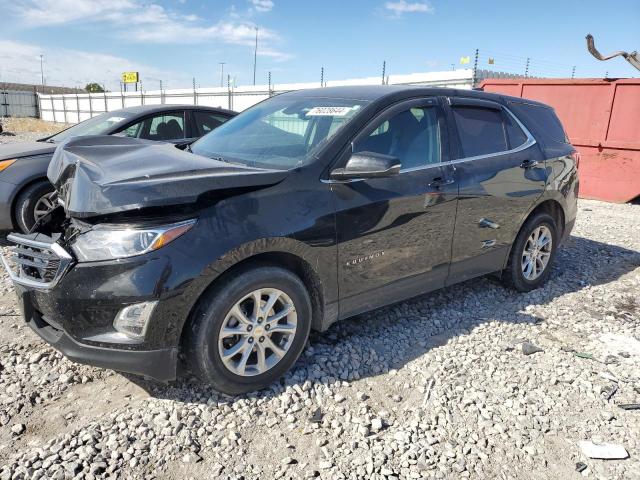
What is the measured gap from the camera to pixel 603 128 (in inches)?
392

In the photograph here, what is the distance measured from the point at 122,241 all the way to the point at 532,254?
151 inches

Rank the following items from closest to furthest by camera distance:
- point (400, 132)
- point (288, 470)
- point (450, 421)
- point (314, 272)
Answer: point (288, 470)
point (450, 421)
point (314, 272)
point (400, 132)

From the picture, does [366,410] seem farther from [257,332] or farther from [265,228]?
[265,228]

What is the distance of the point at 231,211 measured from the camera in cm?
271

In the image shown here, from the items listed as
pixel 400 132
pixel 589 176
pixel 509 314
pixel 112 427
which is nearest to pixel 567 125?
pixel 589 176

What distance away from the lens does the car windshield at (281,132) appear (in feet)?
10.8

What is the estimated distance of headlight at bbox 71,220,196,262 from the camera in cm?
249

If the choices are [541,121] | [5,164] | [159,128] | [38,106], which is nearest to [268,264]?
[541,121]

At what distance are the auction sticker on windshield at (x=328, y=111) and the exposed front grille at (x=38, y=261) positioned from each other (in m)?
1.94

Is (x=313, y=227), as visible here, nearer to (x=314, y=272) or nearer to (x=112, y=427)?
(x=314, y=272)

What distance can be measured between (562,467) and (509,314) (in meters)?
1.92

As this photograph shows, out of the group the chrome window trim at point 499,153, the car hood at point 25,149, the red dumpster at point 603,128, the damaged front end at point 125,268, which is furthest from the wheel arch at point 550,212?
the red dumpster at point 603,128

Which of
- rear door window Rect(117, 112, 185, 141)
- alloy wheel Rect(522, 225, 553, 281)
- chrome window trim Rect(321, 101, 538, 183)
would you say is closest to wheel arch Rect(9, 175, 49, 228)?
rear door window Rect(117, 112, 185, 141)

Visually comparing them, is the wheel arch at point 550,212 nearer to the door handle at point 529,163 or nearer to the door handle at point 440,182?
the door handle at point 529,163
